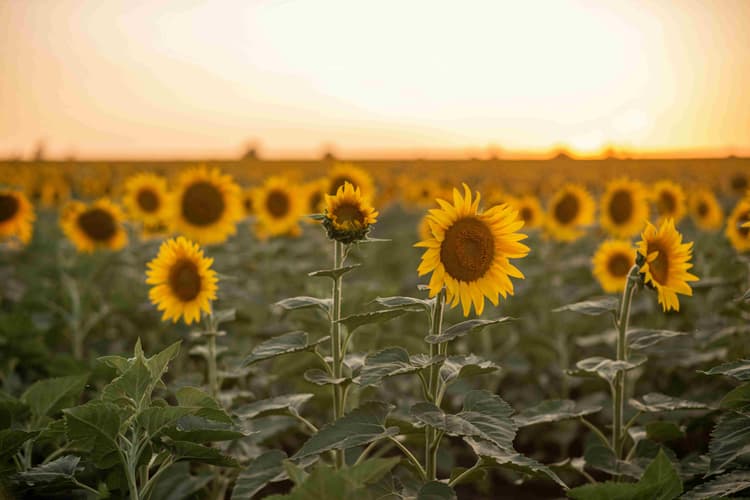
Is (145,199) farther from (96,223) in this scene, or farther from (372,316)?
(372,316)

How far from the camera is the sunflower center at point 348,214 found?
2.77 meters

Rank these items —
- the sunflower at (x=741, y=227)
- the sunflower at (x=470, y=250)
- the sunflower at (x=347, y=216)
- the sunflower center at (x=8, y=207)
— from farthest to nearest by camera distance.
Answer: the sunflower center at (x=8, y=207)
the sunflower at (x=741, y=227)
the sunflower at (x=347, y=216)
the sunflower at (x=470, y=250)

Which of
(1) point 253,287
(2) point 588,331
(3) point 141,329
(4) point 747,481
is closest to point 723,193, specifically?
(2) point 588,331

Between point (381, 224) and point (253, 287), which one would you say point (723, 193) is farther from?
point (253, 287)

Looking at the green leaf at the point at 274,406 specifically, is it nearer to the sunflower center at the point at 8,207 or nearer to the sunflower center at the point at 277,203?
the sunflower center at the point at 277,203

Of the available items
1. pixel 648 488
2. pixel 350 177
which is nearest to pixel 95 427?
pixel 648 488

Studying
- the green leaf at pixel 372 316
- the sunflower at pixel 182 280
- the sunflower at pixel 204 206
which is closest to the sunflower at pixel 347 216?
the green leaf at pixel 372 316

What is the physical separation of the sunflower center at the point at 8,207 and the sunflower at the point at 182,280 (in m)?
4.43

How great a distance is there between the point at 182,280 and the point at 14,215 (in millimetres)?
4609

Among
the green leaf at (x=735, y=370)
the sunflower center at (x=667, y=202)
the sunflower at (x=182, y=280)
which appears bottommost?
the green leaf at (x=735, y=370)

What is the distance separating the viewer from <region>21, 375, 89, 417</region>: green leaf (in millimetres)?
2799

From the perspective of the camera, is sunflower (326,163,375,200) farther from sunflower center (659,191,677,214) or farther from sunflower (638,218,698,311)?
sunflower (638,218,698,311)

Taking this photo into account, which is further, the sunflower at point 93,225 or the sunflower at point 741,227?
the sunflower at point 93,225

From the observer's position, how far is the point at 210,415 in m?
2.40
